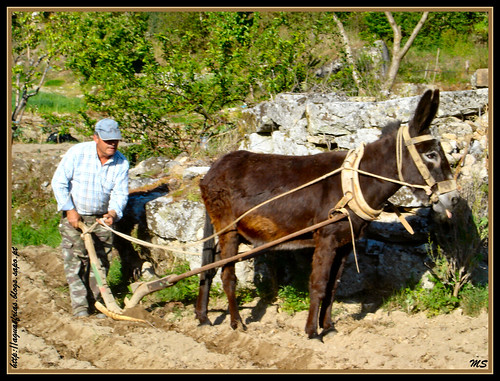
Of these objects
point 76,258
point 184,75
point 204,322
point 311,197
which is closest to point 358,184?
point 311,197

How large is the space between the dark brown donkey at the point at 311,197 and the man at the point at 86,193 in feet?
3.75

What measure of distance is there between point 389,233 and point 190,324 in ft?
8.72

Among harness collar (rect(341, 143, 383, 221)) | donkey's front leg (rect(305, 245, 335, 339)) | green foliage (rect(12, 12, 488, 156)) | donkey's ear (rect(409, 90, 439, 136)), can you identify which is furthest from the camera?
green foliage (rect(12, 12, 488, 156))

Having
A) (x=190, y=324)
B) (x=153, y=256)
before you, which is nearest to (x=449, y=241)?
(x=190, y=324)

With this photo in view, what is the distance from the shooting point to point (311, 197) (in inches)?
213

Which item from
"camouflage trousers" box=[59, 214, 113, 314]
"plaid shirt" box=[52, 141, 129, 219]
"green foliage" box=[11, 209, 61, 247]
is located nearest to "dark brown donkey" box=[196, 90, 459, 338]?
"plaid shirt" box=[52, 141, 129, 219]

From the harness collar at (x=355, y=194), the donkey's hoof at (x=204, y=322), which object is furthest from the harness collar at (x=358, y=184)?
the donkey's hoof at (x=204, y=322)

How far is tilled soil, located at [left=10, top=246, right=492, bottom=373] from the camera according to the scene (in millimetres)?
4973

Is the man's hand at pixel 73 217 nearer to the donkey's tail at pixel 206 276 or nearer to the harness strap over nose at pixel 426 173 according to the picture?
the donkey's tail at pixel 206 276

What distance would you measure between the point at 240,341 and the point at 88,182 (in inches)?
98.1

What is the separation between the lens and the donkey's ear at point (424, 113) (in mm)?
4871

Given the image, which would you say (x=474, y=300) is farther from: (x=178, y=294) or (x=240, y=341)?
(x=178, y=294)

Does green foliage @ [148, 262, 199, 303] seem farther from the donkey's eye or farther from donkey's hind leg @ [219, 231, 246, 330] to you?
the donkey's eye

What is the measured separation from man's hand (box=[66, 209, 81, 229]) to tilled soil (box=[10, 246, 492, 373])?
1071 millimetres
